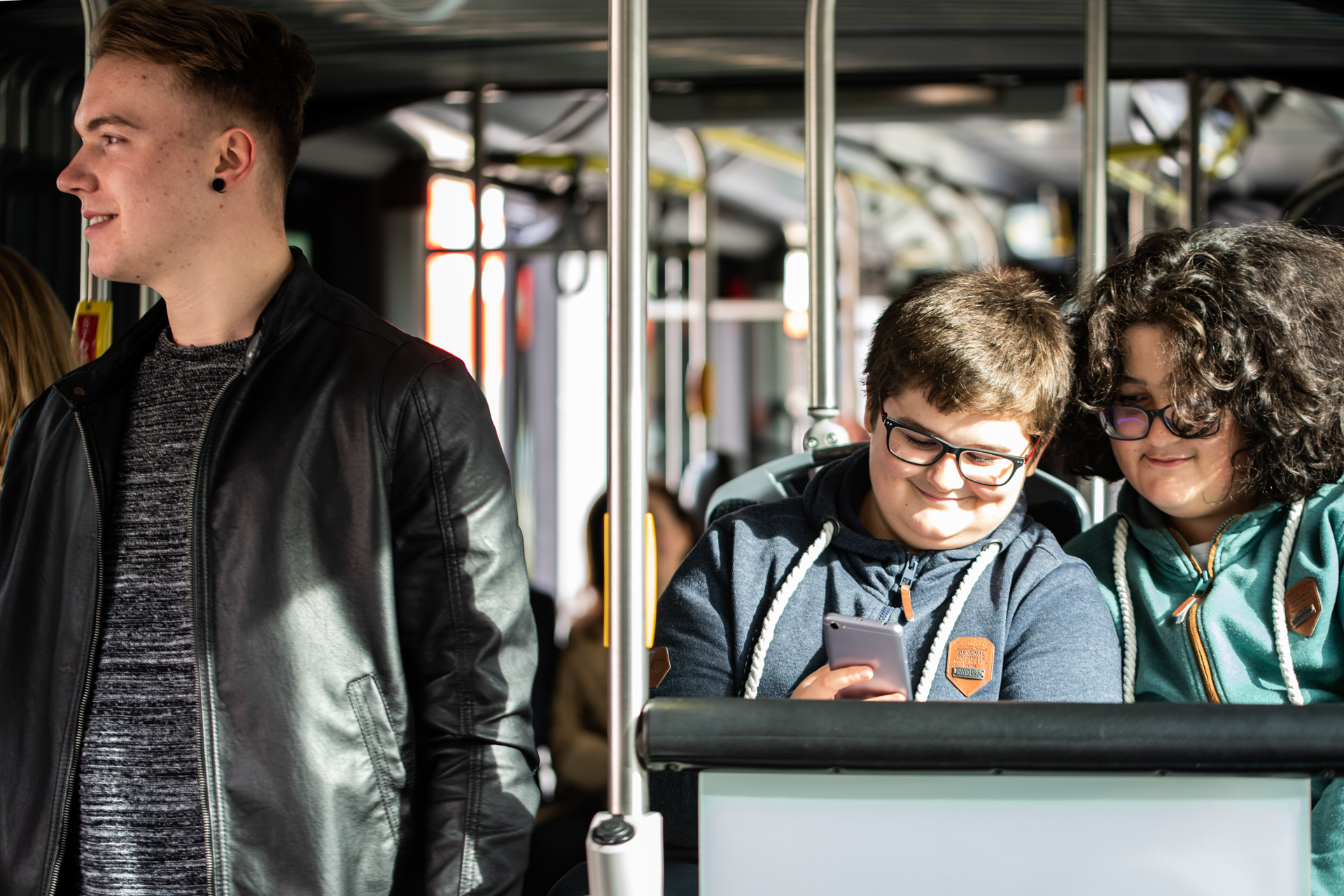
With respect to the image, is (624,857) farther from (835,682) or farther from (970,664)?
(970,664)

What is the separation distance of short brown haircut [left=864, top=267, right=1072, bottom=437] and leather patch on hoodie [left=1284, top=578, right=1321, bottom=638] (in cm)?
32

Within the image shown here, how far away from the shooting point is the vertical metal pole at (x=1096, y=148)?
1888mm

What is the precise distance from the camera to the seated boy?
1.34m

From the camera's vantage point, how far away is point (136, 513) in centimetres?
124

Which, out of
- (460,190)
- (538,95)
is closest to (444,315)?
(460,190)

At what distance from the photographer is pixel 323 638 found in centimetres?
118

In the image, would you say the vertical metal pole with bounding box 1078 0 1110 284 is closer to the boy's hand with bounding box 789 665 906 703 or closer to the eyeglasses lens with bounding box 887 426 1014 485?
the eyeglasses lens with bounding box 887 426 1014 485

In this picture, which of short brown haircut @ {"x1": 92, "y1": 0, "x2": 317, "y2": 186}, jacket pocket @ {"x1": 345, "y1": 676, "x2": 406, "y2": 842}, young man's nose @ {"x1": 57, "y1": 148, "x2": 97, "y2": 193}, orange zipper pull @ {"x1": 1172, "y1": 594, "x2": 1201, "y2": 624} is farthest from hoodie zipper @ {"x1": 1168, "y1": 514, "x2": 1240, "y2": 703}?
young man's nose @ {"x1": 57, "y1": 148, "x2": 97, "y2": 193}

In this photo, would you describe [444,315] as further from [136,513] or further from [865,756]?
[865,756]

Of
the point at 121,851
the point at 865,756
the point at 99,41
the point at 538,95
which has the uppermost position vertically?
the point at 538,95

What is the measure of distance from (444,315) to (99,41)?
390cm

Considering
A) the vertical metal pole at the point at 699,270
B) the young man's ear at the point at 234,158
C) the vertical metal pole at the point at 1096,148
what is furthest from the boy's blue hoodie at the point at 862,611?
the vertical metal pole at the point at 699,270

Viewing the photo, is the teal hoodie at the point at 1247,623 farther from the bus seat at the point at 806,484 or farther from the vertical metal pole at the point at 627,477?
the vertical metal pole at the point at 627,477

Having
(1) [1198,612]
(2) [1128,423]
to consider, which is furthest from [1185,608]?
(2) [1128,423]
